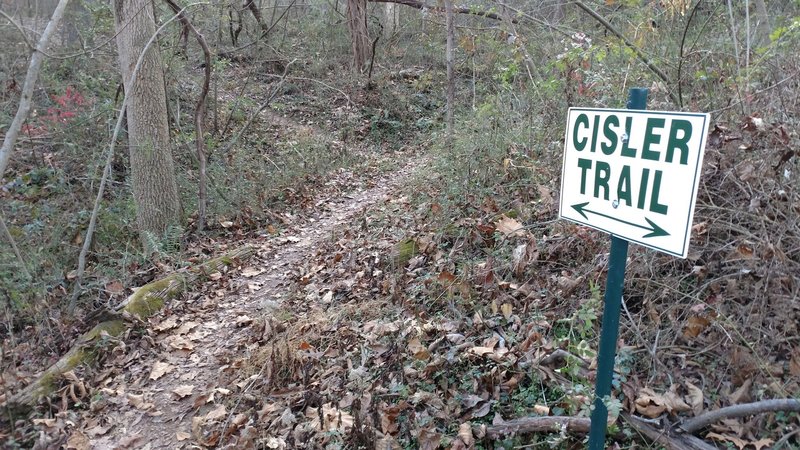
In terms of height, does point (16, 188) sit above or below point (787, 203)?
below

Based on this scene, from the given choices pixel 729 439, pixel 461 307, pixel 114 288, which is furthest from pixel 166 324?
pixel 729 439

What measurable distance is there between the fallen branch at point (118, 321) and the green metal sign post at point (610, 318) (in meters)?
4.69

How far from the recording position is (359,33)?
15.6 meters

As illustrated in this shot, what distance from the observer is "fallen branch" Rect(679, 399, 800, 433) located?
2447mm

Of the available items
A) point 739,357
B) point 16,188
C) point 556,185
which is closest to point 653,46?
point 556,185

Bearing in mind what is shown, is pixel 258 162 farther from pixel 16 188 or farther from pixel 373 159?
pixel 16 188

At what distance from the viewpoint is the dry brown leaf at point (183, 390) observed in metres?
4.57

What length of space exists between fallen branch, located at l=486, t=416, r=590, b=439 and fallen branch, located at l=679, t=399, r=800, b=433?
20.2 inches

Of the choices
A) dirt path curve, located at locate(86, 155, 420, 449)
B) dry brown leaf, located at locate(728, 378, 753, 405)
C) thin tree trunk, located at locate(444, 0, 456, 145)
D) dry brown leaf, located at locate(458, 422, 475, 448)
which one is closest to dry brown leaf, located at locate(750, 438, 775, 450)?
dry brown leaf, located at locate(728, 378, 753, 405)

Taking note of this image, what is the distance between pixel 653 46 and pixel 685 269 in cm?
349

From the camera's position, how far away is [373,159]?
12672 mm

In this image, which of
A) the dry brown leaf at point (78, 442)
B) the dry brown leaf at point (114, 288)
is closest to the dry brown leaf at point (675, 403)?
the dry brown leaf at point (78, 442)

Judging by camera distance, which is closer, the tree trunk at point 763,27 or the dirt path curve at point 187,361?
the dirt path curve at point 187,361

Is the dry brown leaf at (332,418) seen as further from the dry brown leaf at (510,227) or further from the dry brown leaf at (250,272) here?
the dry brown leaf at (250,272)
